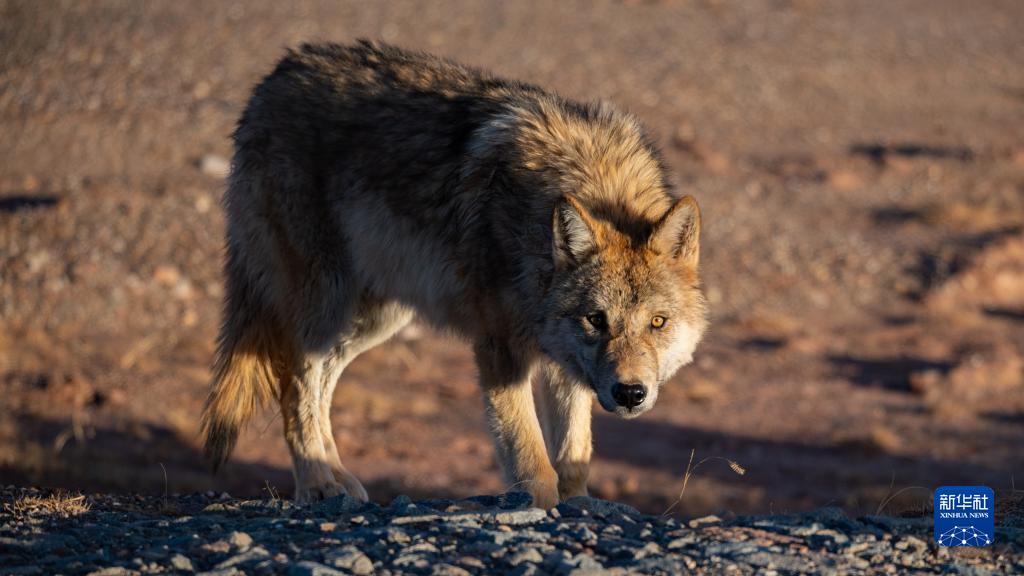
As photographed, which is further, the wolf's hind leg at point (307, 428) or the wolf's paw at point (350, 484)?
the wolf's paw at point (350, 484)

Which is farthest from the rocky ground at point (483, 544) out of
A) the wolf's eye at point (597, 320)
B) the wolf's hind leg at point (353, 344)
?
the wolf's hind leg at point (353, 344)

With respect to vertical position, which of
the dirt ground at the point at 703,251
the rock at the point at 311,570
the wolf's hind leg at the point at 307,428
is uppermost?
the dirt ground at the point at 703,251

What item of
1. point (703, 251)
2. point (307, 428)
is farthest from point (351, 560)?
point (703, 251)

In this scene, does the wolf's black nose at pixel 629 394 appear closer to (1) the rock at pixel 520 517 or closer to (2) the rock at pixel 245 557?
→ (1) the rock at pixel 520 517

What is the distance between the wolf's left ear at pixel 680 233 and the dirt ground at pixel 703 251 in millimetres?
1424

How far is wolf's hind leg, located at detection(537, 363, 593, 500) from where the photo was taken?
19.4ft

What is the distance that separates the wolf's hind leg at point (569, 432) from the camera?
19.4 feet

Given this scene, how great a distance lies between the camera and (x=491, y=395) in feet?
18.8

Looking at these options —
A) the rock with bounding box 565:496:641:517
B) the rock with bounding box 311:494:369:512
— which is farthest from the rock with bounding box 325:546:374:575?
the rock with bounding box 565:496:641:517

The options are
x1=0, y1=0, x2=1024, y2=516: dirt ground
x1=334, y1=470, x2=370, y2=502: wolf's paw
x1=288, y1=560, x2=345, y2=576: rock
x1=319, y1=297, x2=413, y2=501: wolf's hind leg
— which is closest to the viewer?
x1=288, y1=560, x2=345, y2=576: rock

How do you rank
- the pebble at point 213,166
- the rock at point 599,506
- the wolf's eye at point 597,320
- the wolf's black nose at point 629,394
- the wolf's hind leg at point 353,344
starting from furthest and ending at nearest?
1. the pebble at point 213,166
2. the wolf's hind leg at point 353,344
3. the wolf's eye at point 597,320
4. the rock at point 599,506
5. the wolf's black nose at point 629,394

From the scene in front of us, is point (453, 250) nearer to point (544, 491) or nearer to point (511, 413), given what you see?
point (511, 413)

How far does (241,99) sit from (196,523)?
17.8m

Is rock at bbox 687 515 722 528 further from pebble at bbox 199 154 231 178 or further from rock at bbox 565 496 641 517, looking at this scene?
pebble at bbox 199 154 231 178
